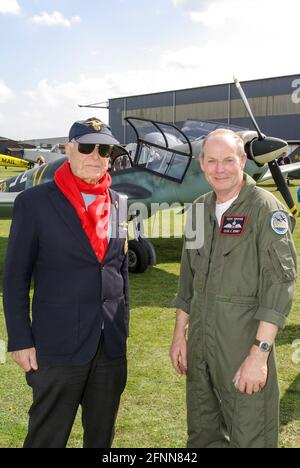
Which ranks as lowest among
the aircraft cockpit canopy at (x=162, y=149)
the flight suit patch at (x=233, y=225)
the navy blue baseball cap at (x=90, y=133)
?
the flight suit patch at (x=233, y=225)

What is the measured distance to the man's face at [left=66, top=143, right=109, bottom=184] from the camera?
2.12 m

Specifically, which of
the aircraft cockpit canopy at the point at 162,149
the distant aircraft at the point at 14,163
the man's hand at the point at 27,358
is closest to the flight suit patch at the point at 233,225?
the man's hand at the point at 27,358

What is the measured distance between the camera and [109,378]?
216cm

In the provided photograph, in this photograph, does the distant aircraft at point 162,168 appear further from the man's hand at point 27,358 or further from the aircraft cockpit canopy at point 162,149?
the man's hand at point 27,358

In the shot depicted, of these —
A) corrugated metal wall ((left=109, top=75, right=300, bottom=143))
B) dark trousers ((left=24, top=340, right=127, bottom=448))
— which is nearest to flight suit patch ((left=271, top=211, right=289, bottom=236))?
dark trousers ((left=24, top=340, right=127, bottom=448))

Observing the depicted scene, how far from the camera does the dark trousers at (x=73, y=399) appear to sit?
2031mm

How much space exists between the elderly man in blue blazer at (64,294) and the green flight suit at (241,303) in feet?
1.46

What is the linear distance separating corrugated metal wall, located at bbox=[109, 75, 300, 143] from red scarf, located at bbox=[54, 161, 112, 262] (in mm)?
42036

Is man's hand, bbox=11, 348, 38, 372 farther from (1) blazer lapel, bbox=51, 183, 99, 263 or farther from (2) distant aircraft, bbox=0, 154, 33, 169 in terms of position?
(2) distant aircraft, bbox=0, 154, 33, 169

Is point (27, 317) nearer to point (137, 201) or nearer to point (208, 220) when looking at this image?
point (208, 220)

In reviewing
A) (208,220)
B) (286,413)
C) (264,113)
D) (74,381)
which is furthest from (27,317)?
(264,113)

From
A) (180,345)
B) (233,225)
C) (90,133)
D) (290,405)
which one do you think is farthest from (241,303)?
(290,405)
